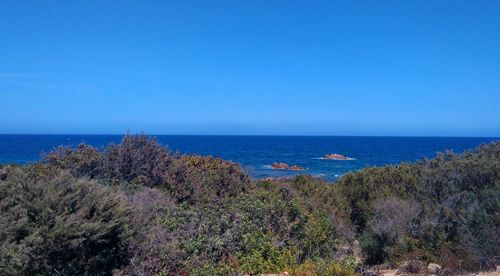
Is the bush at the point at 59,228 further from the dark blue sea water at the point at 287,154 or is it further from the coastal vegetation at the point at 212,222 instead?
the dark blue sea water at the point at 287,154

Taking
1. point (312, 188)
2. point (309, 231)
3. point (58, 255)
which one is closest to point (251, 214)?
point (309, 231)

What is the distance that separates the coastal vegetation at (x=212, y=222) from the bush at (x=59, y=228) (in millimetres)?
14

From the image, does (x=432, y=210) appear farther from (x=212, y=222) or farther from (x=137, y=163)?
(x=137, y=163)

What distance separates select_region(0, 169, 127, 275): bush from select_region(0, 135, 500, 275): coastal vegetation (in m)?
0.01

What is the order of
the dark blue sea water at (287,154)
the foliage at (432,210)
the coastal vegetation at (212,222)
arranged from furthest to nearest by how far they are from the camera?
the dark blue sea water at (287,154) → the foliage at (432,210) → the coastal vegetation at (212,222)

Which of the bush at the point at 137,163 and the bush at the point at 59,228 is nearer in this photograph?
the bush at the point at 59,228

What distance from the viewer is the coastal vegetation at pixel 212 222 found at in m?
6.00

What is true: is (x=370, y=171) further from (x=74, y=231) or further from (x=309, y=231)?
(x=74, y=231)

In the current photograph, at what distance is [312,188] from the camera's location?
1403 cm

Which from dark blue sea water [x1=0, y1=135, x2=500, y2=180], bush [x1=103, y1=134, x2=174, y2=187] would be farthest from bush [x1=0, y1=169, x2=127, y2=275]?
dark blue sea water [x1=0, y1=135, x2=500, y2=180]

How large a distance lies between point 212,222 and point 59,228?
2.72 meters

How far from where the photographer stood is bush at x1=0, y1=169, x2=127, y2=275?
220 inches

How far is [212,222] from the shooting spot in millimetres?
7836

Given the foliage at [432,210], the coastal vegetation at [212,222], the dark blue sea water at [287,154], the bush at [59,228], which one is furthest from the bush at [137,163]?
the bush at [59,228]
